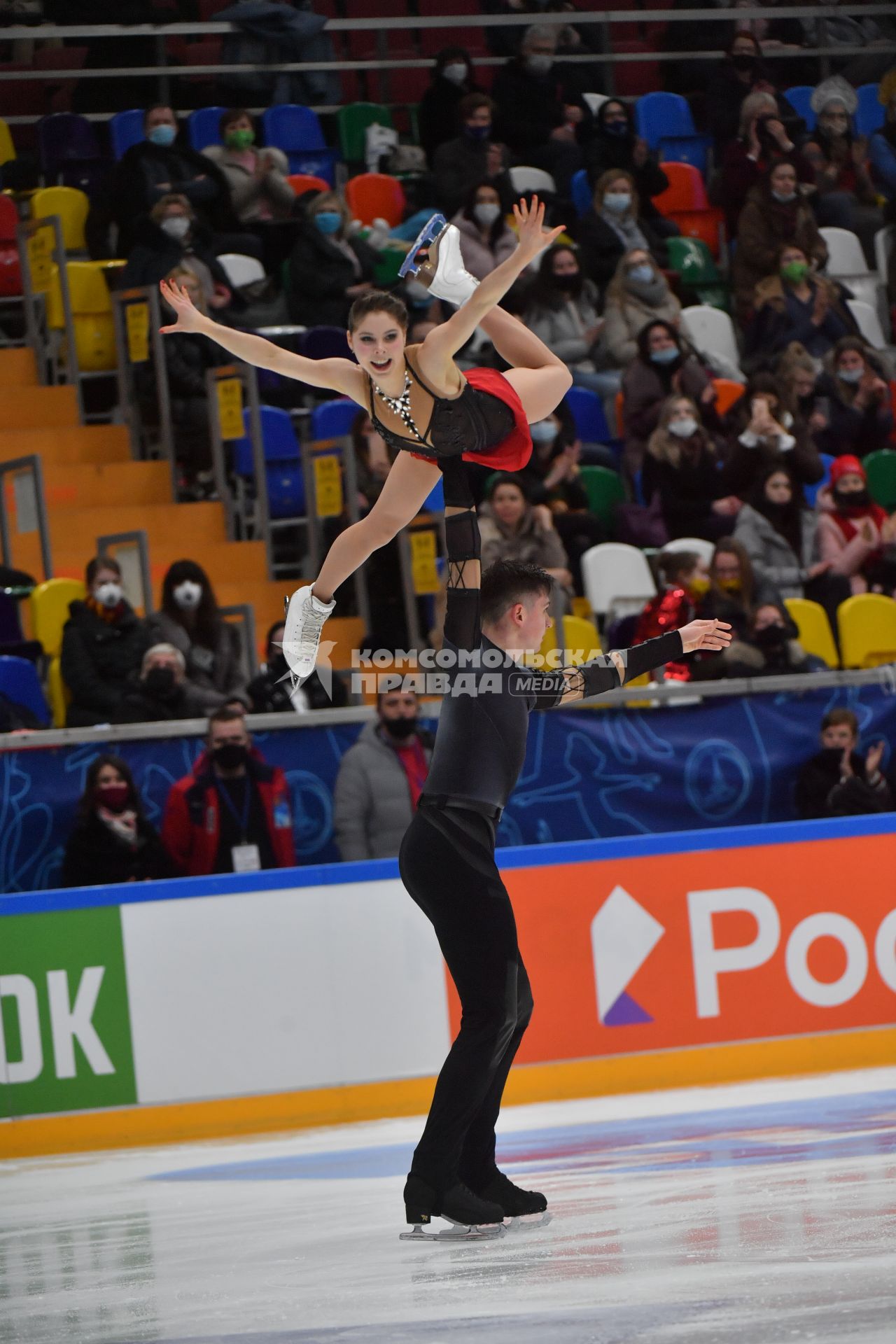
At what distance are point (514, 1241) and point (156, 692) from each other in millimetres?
4617

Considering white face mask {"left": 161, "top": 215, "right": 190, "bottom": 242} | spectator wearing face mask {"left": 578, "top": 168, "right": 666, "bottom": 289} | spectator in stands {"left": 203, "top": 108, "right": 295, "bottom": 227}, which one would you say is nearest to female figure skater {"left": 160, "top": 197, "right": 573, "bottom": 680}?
white face mask {"left": 161, "top": 215, "right": 190, "bottom": 242}

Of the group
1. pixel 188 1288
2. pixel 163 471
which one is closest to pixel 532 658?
pixel 163 471

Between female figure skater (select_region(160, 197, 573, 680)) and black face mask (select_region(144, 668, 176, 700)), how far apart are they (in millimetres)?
3925

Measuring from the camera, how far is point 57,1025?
7.52 m

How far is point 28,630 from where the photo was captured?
930 cm

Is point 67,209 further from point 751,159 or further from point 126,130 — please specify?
point 751,159

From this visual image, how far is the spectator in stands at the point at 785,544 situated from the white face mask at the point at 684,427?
0.47 m

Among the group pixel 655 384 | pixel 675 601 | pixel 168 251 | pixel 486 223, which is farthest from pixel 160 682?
pixel 486 223

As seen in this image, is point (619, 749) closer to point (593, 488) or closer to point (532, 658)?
point (532, 658)

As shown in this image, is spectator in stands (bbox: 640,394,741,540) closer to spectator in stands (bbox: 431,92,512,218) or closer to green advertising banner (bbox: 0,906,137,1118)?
spectator in stands (bbox: 431,92,512,218)

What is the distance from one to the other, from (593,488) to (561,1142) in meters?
5.41

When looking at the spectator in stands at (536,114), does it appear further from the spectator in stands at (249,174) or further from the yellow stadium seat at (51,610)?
the yellow stadium seat at (51,610)

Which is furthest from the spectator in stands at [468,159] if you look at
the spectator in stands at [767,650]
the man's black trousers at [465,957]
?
the man's black trousers at [465,957]

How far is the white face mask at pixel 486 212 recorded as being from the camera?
1204cm
